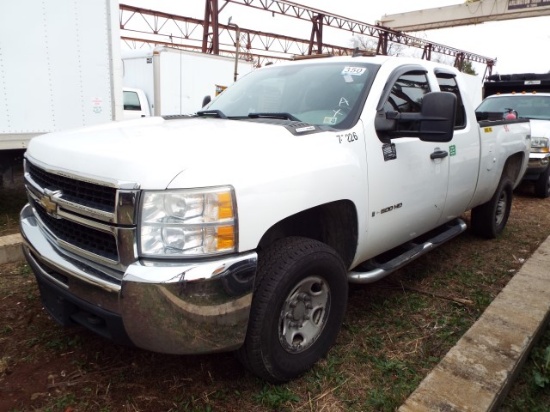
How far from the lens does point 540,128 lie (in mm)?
7902

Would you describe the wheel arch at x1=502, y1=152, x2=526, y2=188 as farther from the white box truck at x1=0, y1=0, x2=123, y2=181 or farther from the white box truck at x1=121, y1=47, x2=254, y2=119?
the white box truck at x1=121, y1=47, x2=254, y2=119

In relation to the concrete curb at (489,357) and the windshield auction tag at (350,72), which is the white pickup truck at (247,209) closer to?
the windshield auction tag at (350,72)

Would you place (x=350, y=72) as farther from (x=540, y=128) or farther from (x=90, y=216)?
(x=540, y=128)

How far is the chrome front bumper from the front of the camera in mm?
1872

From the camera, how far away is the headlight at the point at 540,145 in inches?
302

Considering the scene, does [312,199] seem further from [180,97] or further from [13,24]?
[180,97]

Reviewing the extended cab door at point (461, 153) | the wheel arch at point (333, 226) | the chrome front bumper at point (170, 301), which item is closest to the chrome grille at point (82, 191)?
the chrome front bumper at point (170, 301)

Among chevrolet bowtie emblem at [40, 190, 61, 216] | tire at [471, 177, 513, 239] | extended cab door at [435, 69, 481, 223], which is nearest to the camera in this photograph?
chevrolet bowtie emblem at [40, 190, 61, 216]

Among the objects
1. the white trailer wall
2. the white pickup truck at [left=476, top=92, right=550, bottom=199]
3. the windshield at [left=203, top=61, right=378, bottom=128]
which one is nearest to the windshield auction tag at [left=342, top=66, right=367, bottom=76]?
the windshield at [left=203, top=61, right=378, bottom=128]

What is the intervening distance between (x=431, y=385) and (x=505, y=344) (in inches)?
27.5

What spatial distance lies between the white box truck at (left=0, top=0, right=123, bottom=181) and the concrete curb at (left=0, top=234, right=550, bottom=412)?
5.12 m

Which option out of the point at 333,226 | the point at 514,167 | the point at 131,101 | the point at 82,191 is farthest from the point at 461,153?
the point at 131,101

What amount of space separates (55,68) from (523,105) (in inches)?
332

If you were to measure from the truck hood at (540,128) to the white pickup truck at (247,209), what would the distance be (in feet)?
17.6
